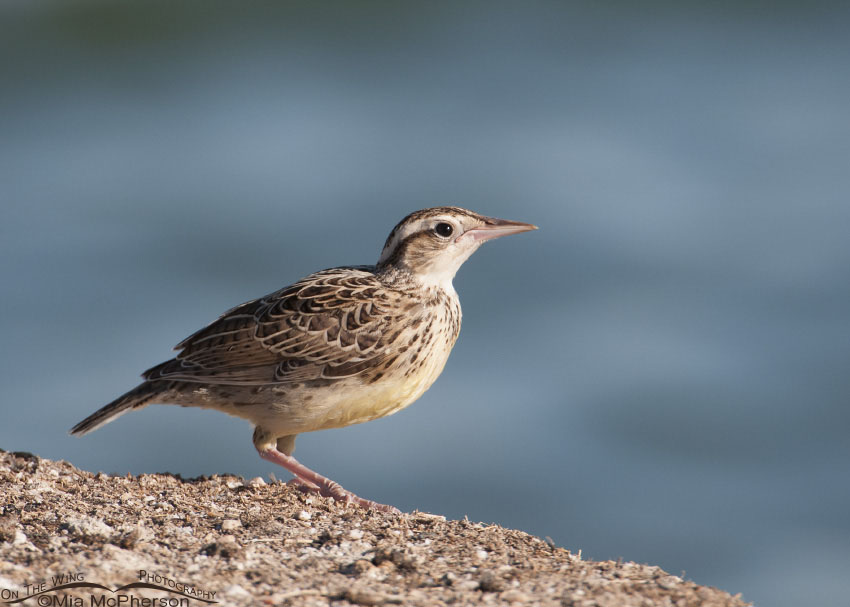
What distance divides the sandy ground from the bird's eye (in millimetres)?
2853

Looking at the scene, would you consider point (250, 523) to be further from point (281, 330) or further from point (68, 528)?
point (281, 330)

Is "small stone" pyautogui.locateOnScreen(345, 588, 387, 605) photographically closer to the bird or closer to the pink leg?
the pink leg

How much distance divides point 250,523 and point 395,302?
2.91 meters

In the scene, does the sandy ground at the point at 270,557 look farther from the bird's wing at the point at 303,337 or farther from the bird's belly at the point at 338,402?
the bird's wing at the point at 303,337

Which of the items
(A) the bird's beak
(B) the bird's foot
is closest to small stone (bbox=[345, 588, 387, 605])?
(B) the bird's foot

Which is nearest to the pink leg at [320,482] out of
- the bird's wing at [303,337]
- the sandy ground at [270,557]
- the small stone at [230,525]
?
the sandy ground at [270,557]

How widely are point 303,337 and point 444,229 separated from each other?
165 centimetres

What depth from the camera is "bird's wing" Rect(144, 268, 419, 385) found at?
991 cm

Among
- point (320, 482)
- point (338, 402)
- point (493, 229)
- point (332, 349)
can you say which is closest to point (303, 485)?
point (320, 482)

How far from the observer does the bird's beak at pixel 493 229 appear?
1039 centimetres

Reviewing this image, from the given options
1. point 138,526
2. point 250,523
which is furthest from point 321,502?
point 138,526

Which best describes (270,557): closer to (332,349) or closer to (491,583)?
(491,583)

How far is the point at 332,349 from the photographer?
992cm

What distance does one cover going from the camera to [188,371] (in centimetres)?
1029
